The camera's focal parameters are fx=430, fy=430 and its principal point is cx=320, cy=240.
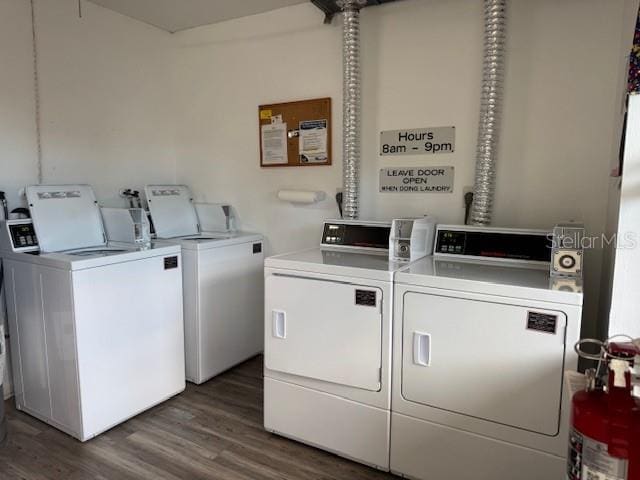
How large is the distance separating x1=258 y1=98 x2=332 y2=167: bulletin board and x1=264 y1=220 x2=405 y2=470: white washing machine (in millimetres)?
986

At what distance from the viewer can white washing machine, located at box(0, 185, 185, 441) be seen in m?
2.28

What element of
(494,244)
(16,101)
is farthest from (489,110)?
(16,101)

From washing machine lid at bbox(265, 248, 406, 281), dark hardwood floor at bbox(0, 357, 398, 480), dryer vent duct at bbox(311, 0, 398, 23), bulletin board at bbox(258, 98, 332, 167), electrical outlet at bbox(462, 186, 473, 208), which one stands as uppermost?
dryer vent duct at bbox(311, 0, 398, 23)

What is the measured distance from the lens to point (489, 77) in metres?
2.30

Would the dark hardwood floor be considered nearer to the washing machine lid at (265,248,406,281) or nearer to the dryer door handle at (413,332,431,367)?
the dryer door handle at (413,332,431,367)

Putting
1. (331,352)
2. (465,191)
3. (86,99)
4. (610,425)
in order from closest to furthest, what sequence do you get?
1. (610,425)
2. (331,352)
3. (465,191)
4. (86,99)

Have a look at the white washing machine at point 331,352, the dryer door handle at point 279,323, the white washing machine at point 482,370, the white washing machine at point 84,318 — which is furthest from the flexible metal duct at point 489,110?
the white washing machine at point 84,318

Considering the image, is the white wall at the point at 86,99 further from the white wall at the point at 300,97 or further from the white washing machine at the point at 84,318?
the white washing machine at the point at 84,318

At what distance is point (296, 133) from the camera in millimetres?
3156

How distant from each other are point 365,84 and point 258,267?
1.56m

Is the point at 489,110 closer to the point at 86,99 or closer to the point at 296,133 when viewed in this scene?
the point at 296,133

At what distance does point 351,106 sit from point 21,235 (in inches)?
82.6

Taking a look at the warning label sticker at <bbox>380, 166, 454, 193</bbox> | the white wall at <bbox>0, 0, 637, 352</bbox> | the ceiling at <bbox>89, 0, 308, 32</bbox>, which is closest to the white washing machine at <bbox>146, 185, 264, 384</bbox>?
the white wall at <bbox>0, 0, 637, 352</bbox>

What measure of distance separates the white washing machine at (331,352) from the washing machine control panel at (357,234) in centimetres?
25
